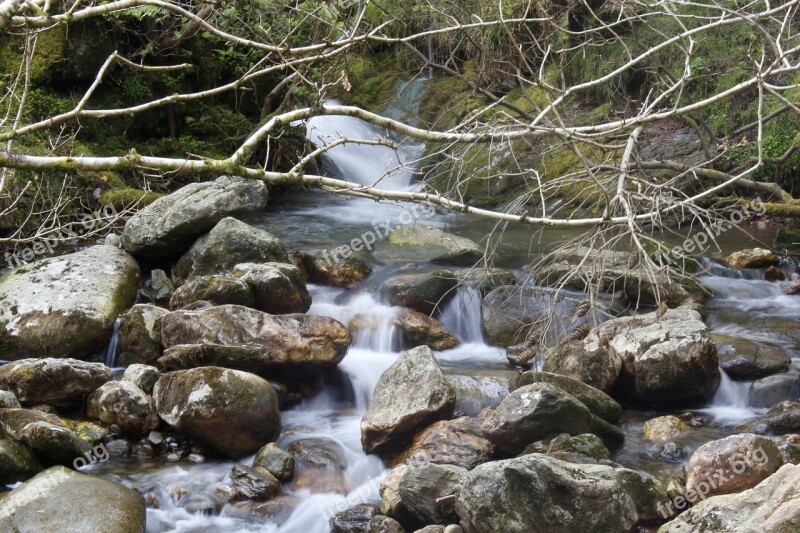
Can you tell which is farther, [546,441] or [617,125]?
[546,441]

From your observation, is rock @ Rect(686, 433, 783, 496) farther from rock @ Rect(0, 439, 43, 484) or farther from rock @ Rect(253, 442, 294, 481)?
rock @ Rect(0, 439, 43, 484)

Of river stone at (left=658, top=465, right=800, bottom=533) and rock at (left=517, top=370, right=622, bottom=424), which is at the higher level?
river stone at (left=658, top=465, right=800, bottom=533)

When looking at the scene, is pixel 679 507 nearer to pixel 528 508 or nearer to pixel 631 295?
pixel 528 508

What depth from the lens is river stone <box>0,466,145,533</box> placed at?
4516mm

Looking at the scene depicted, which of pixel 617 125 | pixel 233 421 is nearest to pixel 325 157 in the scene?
pixel 233 421

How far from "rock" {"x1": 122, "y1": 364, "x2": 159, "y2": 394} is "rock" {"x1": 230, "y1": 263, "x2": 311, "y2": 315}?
5.17 feet

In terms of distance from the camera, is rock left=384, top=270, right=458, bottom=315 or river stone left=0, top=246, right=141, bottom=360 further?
rock left=384, top=270, right=458, bottom=315

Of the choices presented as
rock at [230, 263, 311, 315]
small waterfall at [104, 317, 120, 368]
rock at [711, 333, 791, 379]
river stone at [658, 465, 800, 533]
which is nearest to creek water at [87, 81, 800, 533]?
small waterfall at [104, 317, 120, 368]

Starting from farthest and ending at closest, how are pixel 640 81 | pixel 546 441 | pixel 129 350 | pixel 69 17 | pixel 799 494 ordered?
1. pixel 640 81
2. pixel 129 350
3. pixel 546 441
4. pixel 69 17
5. pixel 799 494

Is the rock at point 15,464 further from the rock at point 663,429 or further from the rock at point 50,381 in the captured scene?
the rock at point 663,429

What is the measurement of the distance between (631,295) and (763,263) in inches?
86.6

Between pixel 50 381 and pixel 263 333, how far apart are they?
1.82 m

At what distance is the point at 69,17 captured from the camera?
3.69 m

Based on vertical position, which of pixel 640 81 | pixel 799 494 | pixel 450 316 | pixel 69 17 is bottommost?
pixel 450 316
